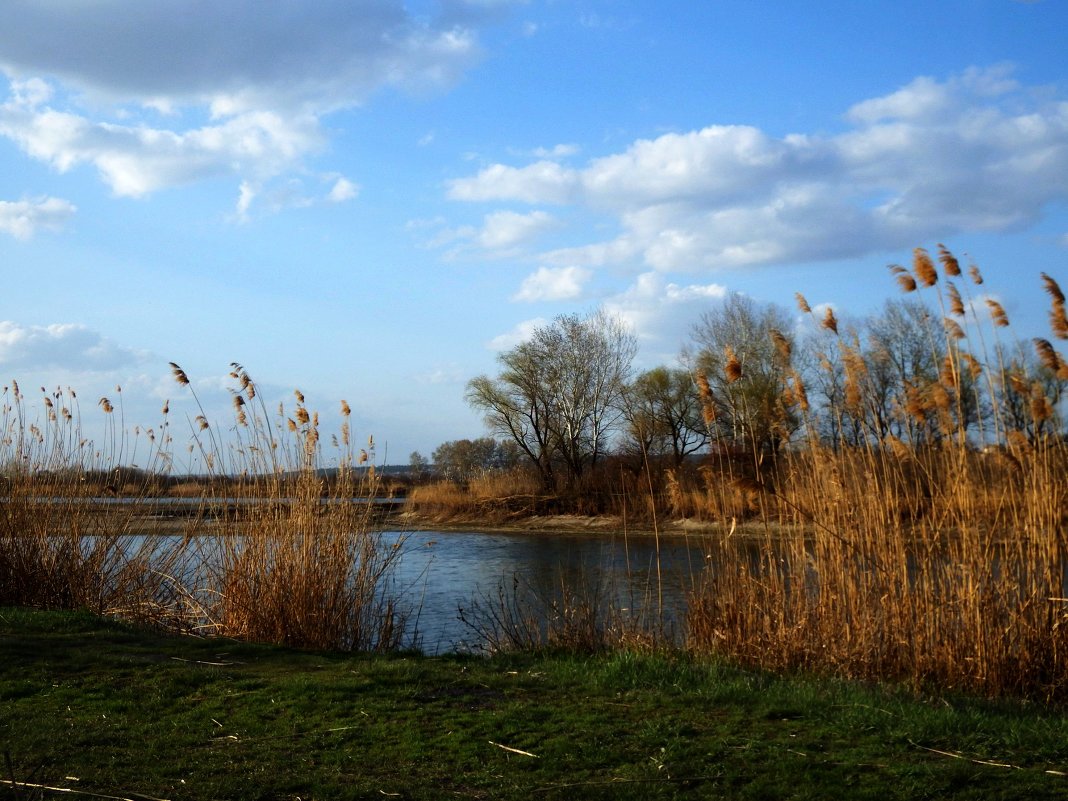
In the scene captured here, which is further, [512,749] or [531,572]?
[531,572]

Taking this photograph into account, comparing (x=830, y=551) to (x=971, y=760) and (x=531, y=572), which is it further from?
(x=531, y=572)

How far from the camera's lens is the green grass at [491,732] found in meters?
4.28

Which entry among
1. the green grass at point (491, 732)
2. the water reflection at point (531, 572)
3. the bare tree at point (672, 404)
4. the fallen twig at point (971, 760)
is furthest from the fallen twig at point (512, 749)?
the bare tree at point (672, 404)

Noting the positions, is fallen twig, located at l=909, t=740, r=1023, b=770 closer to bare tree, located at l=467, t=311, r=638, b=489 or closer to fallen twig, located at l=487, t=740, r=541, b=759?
fallen twig, located at l=487, t=740, r=541, b=759

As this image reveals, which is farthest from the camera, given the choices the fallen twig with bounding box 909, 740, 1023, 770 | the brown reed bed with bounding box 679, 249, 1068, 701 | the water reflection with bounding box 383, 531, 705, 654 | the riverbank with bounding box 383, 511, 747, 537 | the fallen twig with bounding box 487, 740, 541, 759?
the riverbank with bounding box 383, 511, 747, 537

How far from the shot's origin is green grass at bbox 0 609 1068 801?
4.28 metres

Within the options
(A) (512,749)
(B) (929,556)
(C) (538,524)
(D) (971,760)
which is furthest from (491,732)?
(C) (538,524)

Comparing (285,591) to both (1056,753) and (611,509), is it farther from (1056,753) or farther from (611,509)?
(611,509)

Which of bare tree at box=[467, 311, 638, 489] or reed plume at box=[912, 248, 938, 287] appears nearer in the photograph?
reed plume at box=[912, 248, 938, 287]

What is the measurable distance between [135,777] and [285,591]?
423 centimetres

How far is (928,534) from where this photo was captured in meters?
7.02

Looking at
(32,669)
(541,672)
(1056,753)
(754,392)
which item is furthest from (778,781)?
→ (754,392)

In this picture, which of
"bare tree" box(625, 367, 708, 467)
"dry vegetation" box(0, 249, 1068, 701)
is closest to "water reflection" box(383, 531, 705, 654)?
"dry vegetation" box(0, 249, 1068, 701)

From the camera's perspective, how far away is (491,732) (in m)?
5.12
